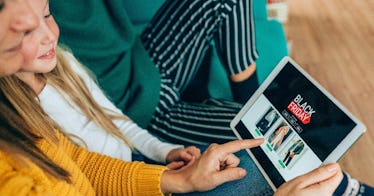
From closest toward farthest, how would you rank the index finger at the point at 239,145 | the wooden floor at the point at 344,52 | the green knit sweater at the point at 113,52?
the index finger at the point at 239,145 → the green knit sweater at the point at 113,52 → the wooden floor at the point at 344,52

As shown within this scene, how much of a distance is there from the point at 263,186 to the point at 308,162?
118mm

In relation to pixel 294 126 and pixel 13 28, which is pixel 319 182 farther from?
pixel 13 28

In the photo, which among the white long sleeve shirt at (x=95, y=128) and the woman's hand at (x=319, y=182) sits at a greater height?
the woman's hand at (x=319, y=182)

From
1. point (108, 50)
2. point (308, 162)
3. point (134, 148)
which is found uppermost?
point (308, 162)

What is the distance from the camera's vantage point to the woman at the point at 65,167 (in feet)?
1.77

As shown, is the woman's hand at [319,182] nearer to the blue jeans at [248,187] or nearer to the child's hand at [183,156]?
the blue jeans at [248,187]

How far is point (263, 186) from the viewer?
770 mm

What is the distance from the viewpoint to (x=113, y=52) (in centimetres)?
108

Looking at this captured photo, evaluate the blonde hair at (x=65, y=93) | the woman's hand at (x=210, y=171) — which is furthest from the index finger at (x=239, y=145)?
the blonde hair at (x=65, y=93)

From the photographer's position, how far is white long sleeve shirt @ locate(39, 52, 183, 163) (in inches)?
32.6

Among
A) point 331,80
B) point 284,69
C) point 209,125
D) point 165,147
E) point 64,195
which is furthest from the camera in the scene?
point 331,80

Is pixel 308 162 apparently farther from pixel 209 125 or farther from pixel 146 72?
pixel 146 72

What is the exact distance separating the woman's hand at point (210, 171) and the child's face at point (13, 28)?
36 centimetres

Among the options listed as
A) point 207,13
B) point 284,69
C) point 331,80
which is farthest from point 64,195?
point 331,80
